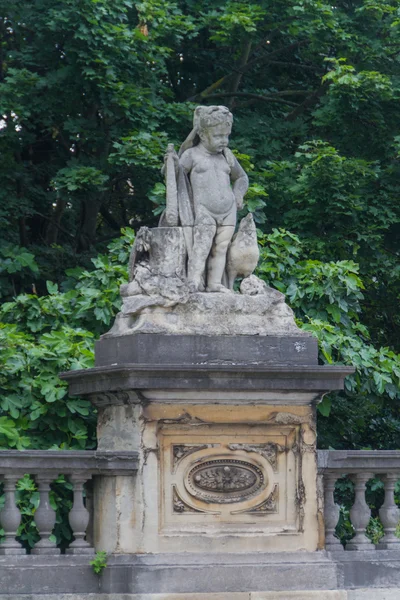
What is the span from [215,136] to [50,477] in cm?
281

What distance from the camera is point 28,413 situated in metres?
12.1

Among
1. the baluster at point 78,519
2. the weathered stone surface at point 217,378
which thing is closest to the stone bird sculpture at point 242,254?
the weathered stone surface at point 217,378

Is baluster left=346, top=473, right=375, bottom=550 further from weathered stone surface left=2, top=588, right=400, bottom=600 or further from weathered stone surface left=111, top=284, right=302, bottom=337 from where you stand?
weathered stone surface left=111, top=284, right=302, bottom=337

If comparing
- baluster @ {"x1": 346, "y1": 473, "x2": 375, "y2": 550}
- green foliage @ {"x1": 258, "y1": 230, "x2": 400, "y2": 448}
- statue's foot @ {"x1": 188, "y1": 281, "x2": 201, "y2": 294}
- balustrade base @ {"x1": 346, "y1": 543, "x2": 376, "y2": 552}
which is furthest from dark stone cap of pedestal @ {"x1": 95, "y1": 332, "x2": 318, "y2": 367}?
green foliage @ {"x1": 258, "y1": 230, "x2": 400, "y2": 448}

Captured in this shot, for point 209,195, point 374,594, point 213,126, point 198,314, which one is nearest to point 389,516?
point 374,594

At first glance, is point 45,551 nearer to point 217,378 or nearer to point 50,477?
point 50,477

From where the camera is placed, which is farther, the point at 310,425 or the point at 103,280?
the point at 103,280

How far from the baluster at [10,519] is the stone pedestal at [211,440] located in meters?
0.65

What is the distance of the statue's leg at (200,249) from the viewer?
10992 millimetres

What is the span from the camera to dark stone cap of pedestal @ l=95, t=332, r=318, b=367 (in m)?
10.5

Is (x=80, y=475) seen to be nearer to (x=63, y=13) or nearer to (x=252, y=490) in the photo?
(x=252, y=490)

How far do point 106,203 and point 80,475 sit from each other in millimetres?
8292

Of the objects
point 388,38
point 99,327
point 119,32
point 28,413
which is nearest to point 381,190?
point 388,38

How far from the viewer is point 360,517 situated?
36.8 ft
